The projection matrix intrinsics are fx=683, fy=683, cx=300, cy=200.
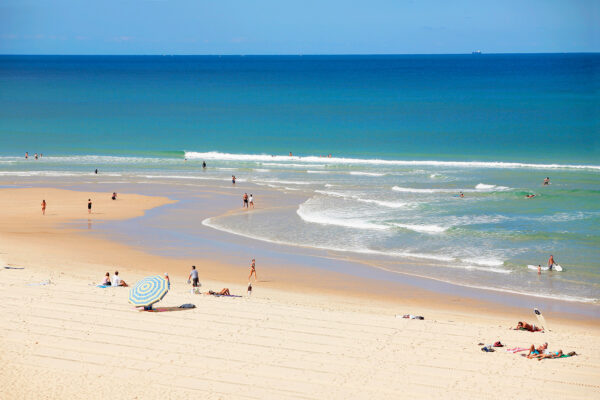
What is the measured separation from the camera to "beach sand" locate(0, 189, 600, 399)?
14672 mm

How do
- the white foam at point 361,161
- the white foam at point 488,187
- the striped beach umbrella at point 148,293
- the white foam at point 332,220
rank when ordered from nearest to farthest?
1. the striped beach umbrella at point 148,293
2. the white foam at point 332,220
3. the white foam at point 488,187
4. the white foam at point 361,161

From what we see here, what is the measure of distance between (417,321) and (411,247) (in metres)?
11.0

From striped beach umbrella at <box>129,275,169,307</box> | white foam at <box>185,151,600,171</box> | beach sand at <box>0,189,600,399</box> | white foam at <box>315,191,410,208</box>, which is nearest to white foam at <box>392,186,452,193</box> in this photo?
white foam at <box>315,191,410,208</box>

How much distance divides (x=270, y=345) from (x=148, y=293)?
4.13 meters

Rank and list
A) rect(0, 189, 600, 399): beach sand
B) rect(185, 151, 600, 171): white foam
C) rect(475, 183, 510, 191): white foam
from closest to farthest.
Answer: rect(0, 189, 600, 399): beach sand, rect(475, 183, 510, 191): white foam, rect(185, 151, 600, 171): white foam

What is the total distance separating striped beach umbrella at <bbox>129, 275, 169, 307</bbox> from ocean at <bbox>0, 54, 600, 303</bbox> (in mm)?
10612

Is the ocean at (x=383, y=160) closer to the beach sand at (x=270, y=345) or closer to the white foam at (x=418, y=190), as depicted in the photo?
the white foam at (x=418, y=190)

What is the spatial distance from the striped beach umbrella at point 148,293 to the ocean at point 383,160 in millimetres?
10612

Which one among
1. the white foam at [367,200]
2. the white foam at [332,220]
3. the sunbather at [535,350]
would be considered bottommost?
the sunbather at [535,350]

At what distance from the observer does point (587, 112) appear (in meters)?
92.8

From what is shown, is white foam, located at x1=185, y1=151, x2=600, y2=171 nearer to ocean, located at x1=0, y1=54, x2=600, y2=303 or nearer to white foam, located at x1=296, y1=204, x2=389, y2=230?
ocean, located at x1=0, y1=54, x2=600, y2=303

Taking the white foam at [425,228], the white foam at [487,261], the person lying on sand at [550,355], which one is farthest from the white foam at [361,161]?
the person lying on sand at [550,355]

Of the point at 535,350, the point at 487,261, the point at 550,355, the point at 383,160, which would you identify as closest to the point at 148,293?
the point at 535,350

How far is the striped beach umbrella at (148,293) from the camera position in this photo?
18.8 metres
